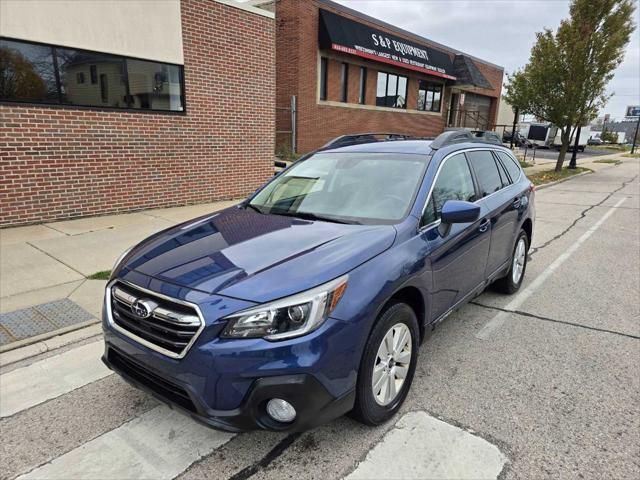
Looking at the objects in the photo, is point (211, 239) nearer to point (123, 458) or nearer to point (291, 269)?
point (291, 269)

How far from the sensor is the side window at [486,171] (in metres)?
4.12

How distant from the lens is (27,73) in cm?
689

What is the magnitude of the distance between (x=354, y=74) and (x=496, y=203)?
16.5 metres

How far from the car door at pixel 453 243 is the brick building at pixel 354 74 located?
14.1m

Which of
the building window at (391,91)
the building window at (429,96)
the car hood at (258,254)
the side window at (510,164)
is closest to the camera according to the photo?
the car hood at (258,254)

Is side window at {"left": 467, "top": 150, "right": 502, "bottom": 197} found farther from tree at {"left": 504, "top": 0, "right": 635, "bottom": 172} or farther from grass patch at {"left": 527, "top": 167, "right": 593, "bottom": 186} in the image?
tree at {"left": 504, "top": 0, "right": 635, "bottom": 172}

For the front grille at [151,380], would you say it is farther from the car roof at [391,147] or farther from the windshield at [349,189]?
the car roof at [391,147]

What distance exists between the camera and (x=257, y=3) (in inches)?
701

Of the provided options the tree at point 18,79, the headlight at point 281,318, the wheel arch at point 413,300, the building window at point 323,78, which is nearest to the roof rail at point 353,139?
the wheel arch at point 413,300

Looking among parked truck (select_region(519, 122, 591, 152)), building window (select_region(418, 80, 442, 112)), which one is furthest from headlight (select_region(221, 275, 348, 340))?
parked truck (select_region(519, 122, 591, 152))

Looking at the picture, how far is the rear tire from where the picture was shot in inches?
193

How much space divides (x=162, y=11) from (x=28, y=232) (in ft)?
14.9

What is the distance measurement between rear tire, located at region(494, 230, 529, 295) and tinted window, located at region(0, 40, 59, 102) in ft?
23.8

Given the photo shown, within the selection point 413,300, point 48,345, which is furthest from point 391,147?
point 48,345
